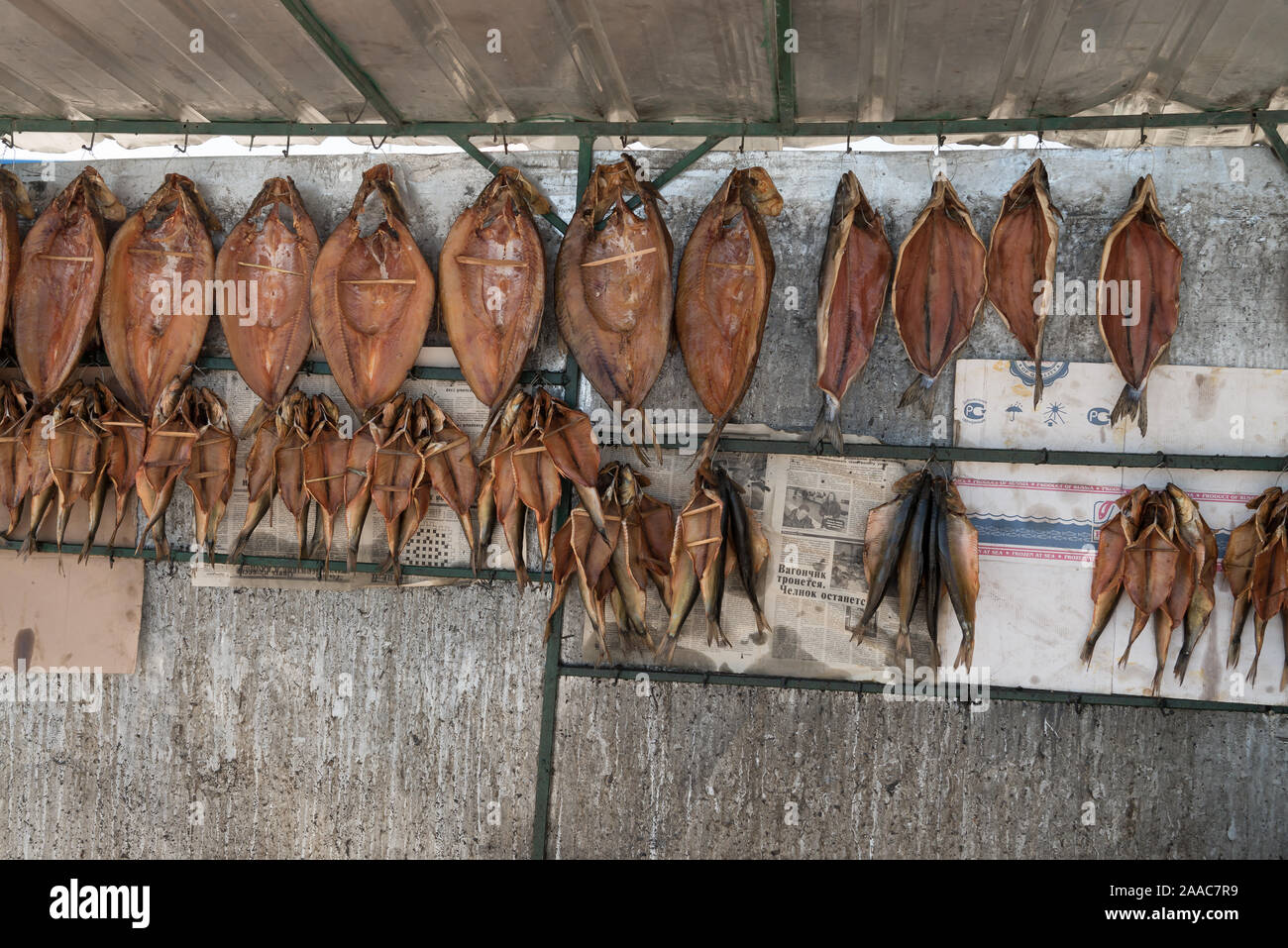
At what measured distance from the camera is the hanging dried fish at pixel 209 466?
343 cm

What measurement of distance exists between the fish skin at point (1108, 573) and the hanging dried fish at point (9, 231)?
13.2 feet

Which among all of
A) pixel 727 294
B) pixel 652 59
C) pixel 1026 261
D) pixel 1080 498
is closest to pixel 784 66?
pixel 652 59

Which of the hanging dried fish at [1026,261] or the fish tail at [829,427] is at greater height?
the hanging dried fish at [1026,261]

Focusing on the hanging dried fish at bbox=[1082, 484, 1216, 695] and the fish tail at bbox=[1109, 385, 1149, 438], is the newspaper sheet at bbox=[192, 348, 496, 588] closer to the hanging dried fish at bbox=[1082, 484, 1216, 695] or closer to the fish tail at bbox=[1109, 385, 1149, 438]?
the hanging dried fish at bbox=[1082, 484, 1216, 695]

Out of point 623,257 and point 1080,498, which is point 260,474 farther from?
point 1080,498

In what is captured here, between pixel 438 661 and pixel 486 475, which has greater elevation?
pixel 486 475

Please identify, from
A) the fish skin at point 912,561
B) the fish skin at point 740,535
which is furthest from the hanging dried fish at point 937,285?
the fish skin at point 740,535

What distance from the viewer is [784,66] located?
297 centimetres

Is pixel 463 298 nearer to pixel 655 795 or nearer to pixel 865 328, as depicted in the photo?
pixel 865 328

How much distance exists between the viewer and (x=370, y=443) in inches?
→ 133

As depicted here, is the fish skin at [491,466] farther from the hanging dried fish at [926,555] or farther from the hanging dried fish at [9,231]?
the hanging dried fish at [9,231]

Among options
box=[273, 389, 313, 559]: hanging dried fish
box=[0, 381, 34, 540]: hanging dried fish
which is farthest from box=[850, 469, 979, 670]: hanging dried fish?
box=[0, 381, 34, 540]: hanging dried fish

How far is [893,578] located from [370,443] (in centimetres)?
206

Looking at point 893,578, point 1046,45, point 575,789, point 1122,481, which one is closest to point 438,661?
point 575,789
